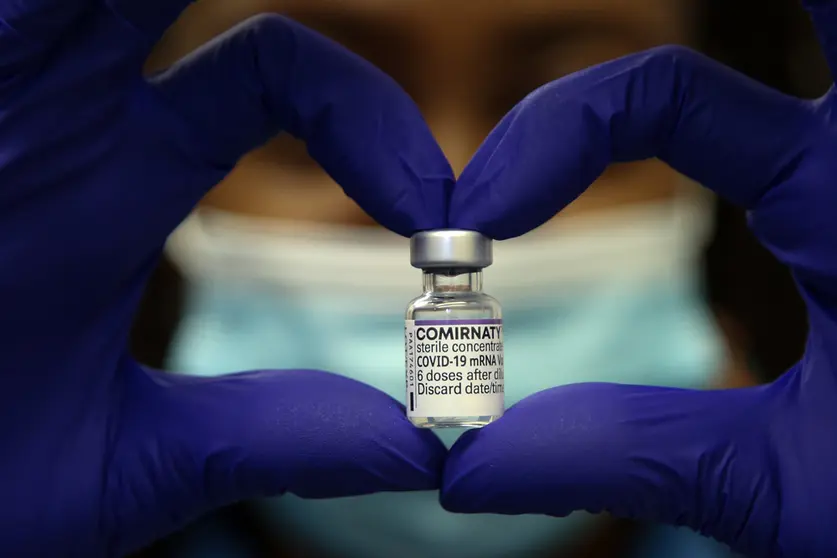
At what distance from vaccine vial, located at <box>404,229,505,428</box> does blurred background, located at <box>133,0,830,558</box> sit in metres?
0.58

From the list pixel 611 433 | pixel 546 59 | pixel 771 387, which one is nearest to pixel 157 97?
pixel 611 433

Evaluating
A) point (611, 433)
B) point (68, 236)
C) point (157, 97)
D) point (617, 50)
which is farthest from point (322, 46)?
point (617, 50)

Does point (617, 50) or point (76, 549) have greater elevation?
point (617, 50)

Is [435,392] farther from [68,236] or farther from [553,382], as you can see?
[553,382]

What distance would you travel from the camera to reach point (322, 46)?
2.52 feet

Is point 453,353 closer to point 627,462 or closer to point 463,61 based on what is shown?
point 627,462

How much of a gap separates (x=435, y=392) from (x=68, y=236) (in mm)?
359

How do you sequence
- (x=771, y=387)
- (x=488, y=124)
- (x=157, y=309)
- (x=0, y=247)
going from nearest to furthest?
(x=0, y=247) < (x=771, y=387) < (x=488, y=124) < (x=157, y=309)

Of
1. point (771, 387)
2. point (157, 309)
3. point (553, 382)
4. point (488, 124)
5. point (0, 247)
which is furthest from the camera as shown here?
point (157, 309)

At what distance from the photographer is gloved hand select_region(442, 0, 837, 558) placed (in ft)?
2.39

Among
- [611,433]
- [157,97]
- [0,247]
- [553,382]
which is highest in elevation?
[157,97]

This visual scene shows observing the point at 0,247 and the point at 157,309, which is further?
the point at 157,309

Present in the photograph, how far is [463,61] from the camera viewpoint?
1.49 metres

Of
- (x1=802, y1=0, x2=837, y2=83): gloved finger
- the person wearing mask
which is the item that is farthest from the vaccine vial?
the person wearing mask
